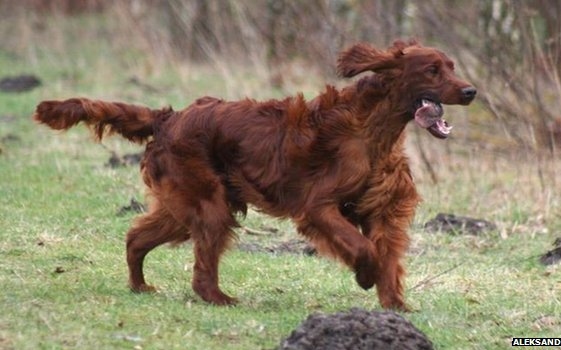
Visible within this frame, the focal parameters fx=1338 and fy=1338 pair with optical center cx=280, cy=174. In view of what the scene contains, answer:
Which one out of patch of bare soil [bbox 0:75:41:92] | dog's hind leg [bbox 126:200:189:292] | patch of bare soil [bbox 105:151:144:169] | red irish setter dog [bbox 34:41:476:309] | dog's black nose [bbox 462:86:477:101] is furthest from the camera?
patch of bare soil [bbox 0:75:41:92]

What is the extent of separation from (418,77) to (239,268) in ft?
6.77

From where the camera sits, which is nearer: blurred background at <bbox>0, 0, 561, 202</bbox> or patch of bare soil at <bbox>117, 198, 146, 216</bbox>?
patch of bare soil at <bbox>117, 198, 146, 216</bbox>

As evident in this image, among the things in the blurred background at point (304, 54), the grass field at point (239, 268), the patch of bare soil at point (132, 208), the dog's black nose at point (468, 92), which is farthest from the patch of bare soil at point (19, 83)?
the dog's black nose at point (468, 92)

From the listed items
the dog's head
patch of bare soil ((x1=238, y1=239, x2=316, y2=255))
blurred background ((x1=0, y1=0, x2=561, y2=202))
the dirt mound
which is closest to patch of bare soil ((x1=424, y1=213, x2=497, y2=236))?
blurred background ((x1=0, y1=0, x2=561, y2=202))

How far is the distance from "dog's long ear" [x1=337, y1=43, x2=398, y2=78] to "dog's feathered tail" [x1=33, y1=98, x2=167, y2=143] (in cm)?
118

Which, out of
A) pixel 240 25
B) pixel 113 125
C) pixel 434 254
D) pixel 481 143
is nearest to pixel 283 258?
pixel 434 254

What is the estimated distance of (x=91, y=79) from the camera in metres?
19.0

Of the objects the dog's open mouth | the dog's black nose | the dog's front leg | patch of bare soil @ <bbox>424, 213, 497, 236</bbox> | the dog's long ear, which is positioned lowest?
patch of bare soil @ <bbox>424, 213, 497, 236</bbox>

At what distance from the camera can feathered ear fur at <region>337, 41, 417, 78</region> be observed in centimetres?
732

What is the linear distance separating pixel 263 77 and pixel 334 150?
33.3 ft

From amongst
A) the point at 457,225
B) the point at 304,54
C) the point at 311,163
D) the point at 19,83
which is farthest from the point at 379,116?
the point at 19,83

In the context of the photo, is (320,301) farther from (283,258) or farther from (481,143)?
(481,143)

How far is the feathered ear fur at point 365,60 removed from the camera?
732cm

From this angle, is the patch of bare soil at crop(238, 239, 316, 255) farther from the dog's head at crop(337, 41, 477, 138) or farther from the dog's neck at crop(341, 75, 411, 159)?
the dog's head at crop(337, 41, 477, 138)
